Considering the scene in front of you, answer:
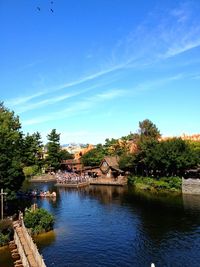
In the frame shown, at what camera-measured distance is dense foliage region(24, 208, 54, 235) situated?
51312 mm

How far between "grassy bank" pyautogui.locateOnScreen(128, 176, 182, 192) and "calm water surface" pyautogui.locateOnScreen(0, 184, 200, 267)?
587 cm

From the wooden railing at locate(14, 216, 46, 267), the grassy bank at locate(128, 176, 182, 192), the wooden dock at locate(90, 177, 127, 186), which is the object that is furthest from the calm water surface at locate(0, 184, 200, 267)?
the wooden dock at locate(90, 177, 127, 186)

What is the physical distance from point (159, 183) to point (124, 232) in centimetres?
3470

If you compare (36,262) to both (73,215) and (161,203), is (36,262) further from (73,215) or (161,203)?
(161,203)

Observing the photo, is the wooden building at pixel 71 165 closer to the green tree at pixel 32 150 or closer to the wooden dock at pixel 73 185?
the green tree at pixel 32 150

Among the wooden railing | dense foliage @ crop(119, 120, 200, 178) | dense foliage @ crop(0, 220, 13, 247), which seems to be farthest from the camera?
dense foliage @ crop(119, 120, 200, 178)

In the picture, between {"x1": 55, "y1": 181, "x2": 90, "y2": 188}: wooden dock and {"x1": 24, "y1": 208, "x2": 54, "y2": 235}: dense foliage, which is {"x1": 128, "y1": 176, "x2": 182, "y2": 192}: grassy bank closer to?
{"x1": 55, "y1": 181, "x2": 90, "y2": 188}: wooden dock

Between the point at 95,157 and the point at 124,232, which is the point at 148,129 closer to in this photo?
the point at 95,157

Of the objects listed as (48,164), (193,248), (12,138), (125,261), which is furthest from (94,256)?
(48,164)

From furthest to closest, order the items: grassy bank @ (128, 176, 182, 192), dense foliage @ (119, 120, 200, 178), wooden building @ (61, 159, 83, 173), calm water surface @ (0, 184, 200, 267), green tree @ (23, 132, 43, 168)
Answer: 1. wooden building @ (61, 159, 83, 173)
2. green tree @ (23, 132, 43, 168)
3. dense foliage @ (119, 120, 200, 178)
4. grassy bank @ (128, 176, 182, 192)
5. calm water surface @ (0, 184, 200, 267)

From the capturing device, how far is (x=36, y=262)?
35531 millimetres

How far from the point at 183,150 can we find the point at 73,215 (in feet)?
105

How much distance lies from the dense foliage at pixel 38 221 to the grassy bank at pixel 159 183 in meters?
36.2

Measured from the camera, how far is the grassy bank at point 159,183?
82.1 metres
